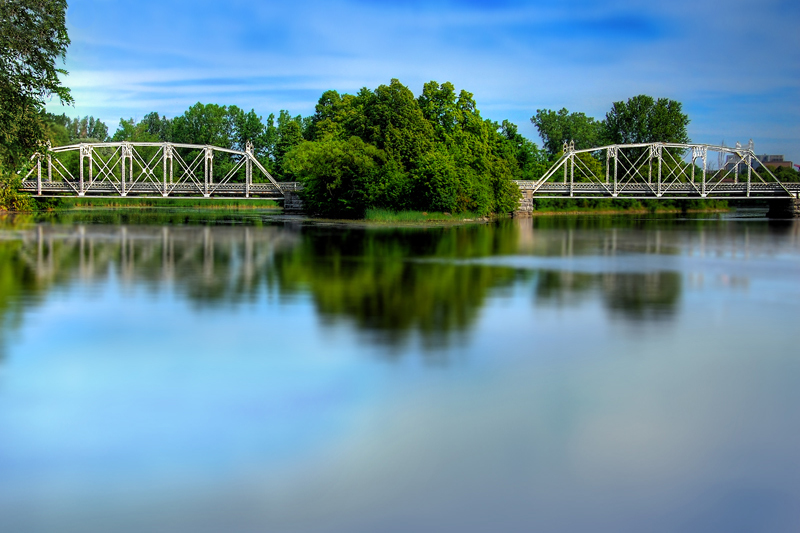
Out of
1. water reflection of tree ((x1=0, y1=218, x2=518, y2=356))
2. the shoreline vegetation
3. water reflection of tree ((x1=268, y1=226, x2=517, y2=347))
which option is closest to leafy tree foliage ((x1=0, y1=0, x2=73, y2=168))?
water reflection of tree ((x1=0, y1=218, x2=518, y2=356))

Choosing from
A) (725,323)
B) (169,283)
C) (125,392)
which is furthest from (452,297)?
(125,392)

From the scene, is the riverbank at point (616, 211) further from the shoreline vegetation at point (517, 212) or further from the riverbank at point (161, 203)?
the riverbank at point (161, 203)

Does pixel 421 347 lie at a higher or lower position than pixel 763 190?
lower

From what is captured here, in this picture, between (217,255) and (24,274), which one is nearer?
(24,274)

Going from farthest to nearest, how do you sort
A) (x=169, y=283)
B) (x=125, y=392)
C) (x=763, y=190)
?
(x=763, y=190), (x=169, y=283), (x=125, y=392)

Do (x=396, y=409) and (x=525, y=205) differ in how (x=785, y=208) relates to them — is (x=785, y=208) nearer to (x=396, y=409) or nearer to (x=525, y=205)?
(x=525, y=205)

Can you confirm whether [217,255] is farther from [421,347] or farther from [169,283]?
[421,347]

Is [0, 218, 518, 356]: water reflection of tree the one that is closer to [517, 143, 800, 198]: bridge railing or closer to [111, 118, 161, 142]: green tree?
[517, 143, 800, 198]: bridge railing

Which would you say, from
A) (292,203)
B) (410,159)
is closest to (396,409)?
(410,159)

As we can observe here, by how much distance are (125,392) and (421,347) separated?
4836mm

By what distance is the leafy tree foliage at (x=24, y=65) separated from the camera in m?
33.2

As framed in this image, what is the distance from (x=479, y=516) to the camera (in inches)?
255

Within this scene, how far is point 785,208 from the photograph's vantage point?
12038cm

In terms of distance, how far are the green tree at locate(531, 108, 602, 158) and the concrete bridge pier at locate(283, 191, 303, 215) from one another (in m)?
68.2
